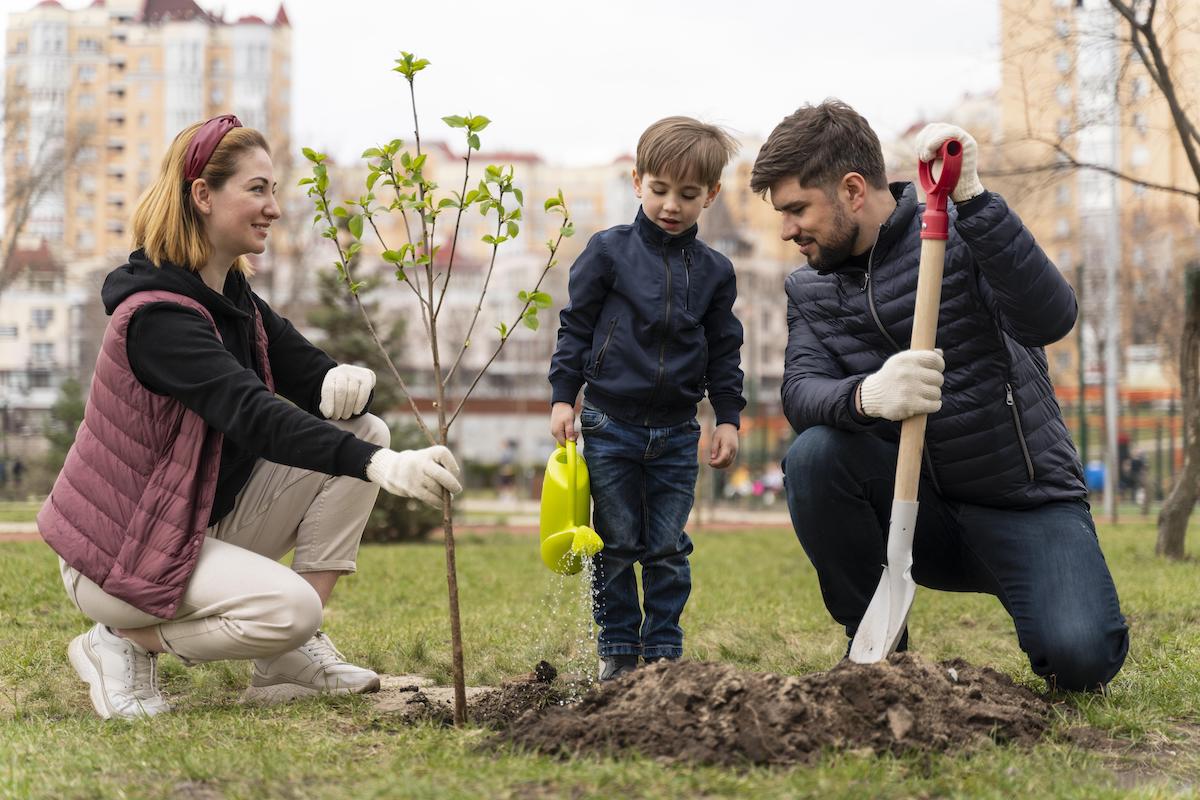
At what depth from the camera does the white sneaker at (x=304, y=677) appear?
3.42m

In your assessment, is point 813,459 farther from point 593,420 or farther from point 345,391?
point 345,391

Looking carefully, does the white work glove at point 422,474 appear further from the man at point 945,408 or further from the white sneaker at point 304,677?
the man at point 945,408

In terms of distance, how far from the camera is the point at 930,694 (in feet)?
8.94

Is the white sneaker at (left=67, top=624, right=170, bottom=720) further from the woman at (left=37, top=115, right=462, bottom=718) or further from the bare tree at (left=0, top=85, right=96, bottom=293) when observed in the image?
the bare tree at (left=0, top=85, right=96, bottom=293)

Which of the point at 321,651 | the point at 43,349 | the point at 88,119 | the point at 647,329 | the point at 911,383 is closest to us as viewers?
the point at 911,383

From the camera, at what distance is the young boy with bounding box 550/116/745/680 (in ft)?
12.2

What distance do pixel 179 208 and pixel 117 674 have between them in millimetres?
1245

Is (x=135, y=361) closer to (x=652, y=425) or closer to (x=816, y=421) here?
(x=652, y=425)

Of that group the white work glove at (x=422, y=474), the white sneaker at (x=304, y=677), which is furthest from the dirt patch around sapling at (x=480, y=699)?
the white work glove at (x=422, y=474)

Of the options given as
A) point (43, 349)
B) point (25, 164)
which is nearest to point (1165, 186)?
point (25, 164)

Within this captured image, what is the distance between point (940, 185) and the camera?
300 cm

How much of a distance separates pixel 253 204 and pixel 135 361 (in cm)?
54

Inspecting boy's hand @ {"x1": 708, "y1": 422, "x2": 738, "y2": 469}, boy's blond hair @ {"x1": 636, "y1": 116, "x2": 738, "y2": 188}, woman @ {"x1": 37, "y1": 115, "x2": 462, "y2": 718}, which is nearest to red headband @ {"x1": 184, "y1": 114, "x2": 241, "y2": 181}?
woman @ {"x1": 37, "y1": 115, "x2": 462, "y2": 718}

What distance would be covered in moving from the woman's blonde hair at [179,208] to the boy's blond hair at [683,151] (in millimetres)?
1133
